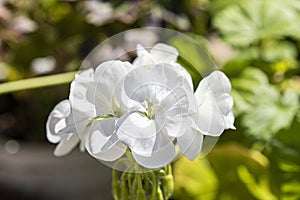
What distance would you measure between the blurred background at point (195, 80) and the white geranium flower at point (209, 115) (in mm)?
227

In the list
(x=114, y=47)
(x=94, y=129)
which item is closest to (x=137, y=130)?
(x=94, y=129)

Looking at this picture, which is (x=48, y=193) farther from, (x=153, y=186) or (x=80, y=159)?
(x=153, y=186)

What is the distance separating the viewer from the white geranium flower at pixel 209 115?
1.70 feet

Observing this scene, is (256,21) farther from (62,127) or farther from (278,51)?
(62,127)

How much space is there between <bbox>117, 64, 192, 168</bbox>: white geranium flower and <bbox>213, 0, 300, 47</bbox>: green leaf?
378mm

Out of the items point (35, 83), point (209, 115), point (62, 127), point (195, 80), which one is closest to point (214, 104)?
point (209, 115)

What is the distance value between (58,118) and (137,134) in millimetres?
107

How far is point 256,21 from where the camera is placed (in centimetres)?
91

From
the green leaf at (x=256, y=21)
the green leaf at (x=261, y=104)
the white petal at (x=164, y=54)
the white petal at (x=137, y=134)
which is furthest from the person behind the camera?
the green leaf at (x=256, y=21)

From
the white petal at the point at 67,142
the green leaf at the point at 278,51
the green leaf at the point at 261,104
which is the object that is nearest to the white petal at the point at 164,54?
the white petal at the point at 67,142

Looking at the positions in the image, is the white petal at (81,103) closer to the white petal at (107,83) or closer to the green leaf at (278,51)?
the white petal at (107,83)

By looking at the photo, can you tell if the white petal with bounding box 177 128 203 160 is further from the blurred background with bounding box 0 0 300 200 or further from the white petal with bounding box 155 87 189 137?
the blurred background with bounding box 0 0 300 200

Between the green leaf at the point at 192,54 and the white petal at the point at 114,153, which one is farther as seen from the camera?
the green leaf at the point at 192,54

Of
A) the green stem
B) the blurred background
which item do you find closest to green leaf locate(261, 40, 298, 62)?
the blurred background
